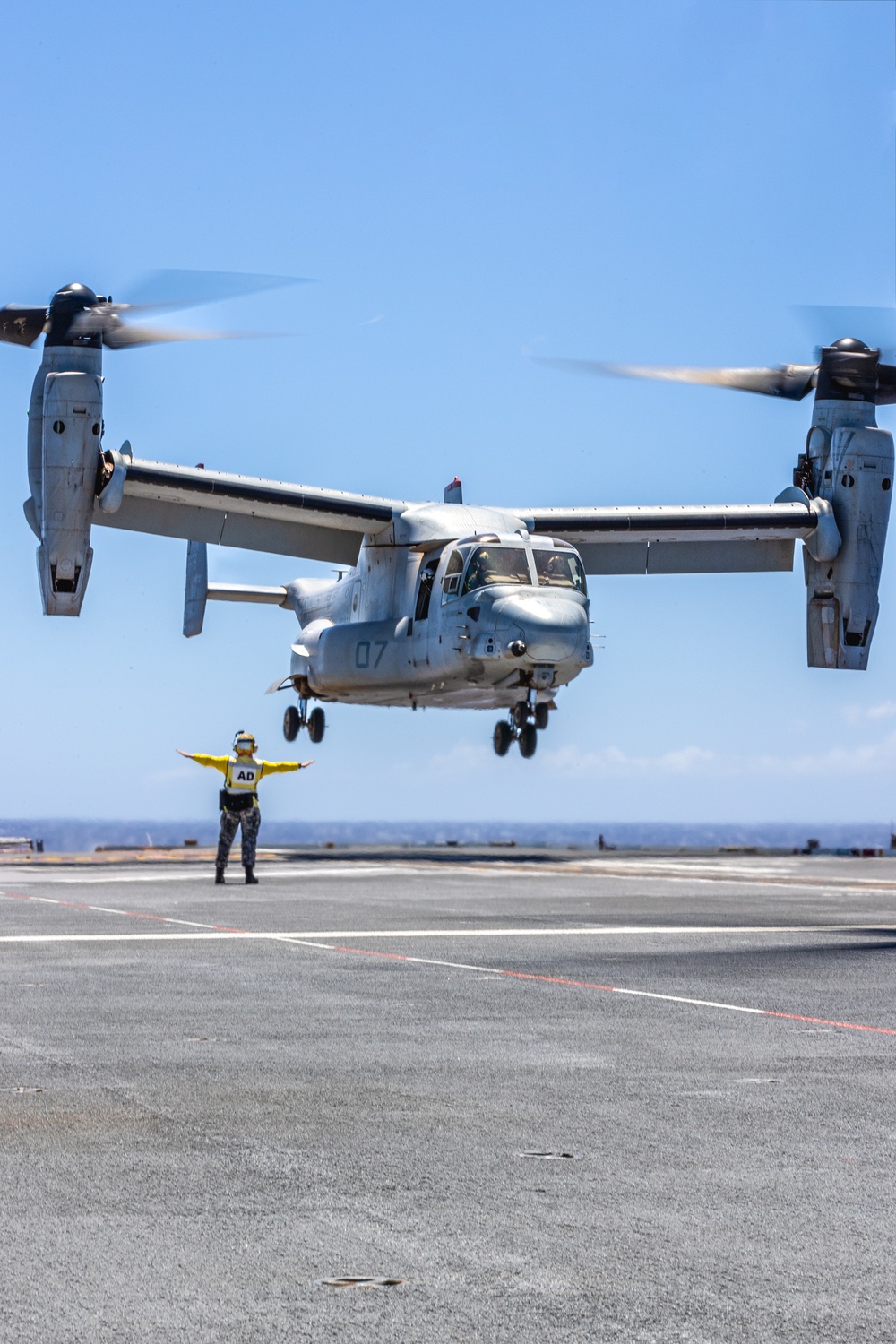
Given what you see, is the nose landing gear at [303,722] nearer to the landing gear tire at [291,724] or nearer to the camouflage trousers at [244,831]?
the landing gear tire at [291,724]

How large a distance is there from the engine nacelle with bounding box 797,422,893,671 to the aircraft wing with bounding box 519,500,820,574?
0.87 m

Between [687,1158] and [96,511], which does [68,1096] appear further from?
[96,511]

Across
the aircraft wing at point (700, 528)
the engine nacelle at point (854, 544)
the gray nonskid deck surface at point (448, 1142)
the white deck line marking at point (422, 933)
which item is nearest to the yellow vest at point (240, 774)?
the white deck line marking at point (422, 933)

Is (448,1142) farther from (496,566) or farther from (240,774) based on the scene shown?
(496,566)

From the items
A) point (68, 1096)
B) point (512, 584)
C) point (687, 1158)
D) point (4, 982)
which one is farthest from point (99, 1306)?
point (512, 584)

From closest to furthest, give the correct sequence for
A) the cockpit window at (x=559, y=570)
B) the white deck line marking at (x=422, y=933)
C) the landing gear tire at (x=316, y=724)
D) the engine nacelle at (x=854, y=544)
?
the white deck line marking at (x=422, y=933) < the cockpit window at (x=559, y=570) < the engine nacelle at (x=854, y=544) < the landing gear tire at (x=316, y=724)

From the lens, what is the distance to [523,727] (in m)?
33.0

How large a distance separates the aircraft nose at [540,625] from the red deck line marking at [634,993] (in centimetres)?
1687

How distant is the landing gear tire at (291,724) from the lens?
137 feet

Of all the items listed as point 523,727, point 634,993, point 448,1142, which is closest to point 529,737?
point 523,727

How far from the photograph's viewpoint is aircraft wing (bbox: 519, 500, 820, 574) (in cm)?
3574

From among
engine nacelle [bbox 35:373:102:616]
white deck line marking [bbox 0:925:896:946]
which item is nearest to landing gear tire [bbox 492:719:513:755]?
engine nacelle [bbox 35:373:102:616]

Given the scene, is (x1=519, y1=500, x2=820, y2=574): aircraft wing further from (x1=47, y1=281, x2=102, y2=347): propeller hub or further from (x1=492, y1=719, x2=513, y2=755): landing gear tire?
(x1=47, y1=281, x2=102, y2=347): propeller hub

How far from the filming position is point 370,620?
3619 centimetres
